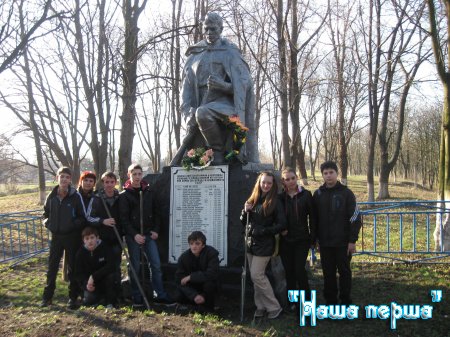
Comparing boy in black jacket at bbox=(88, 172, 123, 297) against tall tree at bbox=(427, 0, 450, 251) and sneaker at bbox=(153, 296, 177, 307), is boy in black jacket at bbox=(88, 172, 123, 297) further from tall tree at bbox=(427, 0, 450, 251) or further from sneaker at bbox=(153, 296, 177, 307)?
tall tree at bbox=(427, 0, 450, 251)

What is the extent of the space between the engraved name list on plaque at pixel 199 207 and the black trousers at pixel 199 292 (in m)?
0.61

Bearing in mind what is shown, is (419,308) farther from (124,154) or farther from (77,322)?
(124,154)

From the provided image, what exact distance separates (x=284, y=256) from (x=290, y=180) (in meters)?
0.91

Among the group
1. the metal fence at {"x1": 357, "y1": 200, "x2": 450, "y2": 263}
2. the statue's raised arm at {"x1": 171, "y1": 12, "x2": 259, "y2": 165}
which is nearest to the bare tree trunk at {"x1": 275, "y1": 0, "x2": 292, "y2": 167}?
the metal fence at {"x1": 357, "y1": 200, "x2": 450, "y2": 263}

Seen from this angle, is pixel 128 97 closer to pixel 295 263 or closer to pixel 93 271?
pixel 93 271

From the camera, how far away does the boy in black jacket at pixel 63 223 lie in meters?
4.99

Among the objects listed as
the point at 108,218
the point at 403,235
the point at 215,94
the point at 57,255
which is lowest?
the point at 403,235

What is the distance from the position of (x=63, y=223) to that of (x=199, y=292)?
1.94m

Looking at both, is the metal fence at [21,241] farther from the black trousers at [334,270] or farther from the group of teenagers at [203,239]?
the black trousers at [334,270]

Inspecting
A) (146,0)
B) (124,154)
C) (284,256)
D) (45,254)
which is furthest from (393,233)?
(146,0)

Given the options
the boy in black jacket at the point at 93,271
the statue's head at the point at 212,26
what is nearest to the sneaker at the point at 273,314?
the boy in black jacket at the point at 93,271

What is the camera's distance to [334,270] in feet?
15.1

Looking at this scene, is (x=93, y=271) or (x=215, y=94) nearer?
(x=93, y=271)

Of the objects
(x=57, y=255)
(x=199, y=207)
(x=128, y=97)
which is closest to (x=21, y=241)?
(x=128, y=97)
